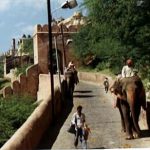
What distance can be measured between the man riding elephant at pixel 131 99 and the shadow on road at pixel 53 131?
2.04 meters

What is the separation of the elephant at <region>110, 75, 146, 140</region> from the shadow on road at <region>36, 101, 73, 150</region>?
2.03m

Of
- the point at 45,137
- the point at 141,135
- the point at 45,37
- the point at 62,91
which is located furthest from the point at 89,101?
the point at 45,37

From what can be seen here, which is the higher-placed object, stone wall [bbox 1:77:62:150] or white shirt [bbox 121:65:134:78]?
white shirt [bbox 121:65:134:78]

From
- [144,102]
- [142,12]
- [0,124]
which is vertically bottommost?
[0,124]

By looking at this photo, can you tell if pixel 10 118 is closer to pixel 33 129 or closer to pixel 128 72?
pixel 33 129

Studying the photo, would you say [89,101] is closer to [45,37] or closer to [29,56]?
[45,37]

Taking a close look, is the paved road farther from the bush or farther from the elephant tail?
the bush

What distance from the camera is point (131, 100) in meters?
15.4

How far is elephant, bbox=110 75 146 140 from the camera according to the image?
15375 mm

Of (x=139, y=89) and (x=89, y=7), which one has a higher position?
(x=89, y=7)

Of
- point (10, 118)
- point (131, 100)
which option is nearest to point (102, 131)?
point (131, 100)

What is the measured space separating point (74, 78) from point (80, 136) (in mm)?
13659

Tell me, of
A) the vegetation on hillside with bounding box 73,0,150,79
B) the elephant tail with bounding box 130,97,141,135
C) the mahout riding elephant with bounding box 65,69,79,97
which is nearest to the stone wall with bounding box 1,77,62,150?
the elephant tail with bounding box 130,97,141,135

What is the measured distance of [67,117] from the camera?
21.5m
